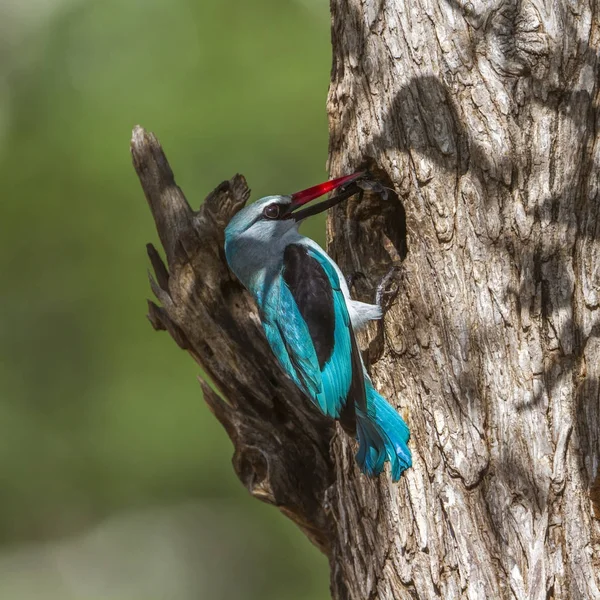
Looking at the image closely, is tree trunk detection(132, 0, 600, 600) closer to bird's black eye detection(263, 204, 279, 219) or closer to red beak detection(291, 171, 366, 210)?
red beak detection(291, 171, 366, 210)

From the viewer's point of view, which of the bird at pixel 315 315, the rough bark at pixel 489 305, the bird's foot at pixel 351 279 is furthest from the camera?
the bird's foot at pixel 351 279

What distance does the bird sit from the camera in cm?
379

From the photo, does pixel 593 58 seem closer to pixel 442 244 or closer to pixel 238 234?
pixel 442 244

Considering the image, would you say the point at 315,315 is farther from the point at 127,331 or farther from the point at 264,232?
the point at 127,331

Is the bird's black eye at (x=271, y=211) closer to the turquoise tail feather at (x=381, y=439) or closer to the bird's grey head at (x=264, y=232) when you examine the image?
the bird's grey head at (x=264, y=232)

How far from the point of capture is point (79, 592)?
12578mm

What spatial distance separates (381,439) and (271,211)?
166 centimetres

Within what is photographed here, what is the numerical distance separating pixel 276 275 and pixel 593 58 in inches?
77.4

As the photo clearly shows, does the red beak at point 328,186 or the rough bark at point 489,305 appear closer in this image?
the rough bark at point 489,305

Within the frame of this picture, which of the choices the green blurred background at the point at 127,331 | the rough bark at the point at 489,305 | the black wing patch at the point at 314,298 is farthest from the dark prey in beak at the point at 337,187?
the green blurred background at the point at 127,331

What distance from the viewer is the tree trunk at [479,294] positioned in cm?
342

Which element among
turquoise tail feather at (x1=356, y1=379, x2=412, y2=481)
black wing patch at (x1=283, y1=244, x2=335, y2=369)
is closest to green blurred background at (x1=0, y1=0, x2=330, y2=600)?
black wing patch at (x1=283, y1=244, x2=335, y2=369)

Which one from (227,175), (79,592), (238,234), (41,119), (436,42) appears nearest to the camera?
(436,42)

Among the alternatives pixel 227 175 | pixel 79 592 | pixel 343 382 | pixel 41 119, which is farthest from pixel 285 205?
pixel 41 119
